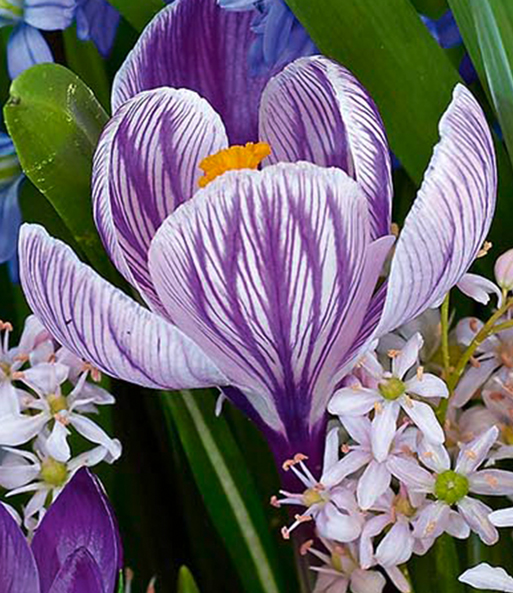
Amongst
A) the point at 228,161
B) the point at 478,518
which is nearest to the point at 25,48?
the point at 228,161

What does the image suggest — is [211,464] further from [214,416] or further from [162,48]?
[162,48]

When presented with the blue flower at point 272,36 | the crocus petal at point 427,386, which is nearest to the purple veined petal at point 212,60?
the blue flower at point 272,36

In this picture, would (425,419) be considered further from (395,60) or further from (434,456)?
(395,60)

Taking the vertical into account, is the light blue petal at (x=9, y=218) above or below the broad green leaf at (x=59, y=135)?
below

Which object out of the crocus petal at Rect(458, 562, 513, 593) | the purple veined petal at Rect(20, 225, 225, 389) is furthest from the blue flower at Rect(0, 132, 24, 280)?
the crocus petal at Rect(458, 562, 513, 593)

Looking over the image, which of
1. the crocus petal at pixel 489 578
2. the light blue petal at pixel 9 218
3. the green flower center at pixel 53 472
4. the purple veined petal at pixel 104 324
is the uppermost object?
the purple veined petal at pixel 104 324

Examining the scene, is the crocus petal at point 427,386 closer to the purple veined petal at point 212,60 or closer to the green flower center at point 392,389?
the green flower center at point 392,389
